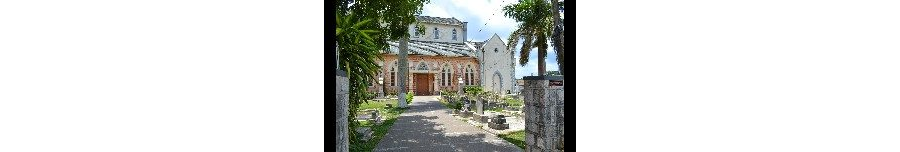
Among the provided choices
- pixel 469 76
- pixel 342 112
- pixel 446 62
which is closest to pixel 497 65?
pixel 469 76

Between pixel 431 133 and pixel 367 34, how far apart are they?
0.57 m

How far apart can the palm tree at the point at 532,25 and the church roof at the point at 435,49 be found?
213 millimetres

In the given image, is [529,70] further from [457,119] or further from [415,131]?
[415,131]

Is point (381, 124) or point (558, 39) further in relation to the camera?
point (381, 124)

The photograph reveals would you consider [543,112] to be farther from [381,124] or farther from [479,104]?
[381,124]

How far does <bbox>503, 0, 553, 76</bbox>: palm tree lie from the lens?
2090mm

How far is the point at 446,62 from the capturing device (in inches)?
85.5

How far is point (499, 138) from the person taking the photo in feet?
7.33

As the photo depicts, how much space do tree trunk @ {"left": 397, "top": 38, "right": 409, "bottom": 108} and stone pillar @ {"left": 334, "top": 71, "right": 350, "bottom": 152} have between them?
26 cm

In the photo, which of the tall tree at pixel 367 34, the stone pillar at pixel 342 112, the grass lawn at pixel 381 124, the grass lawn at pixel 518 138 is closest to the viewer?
the stone pillar at pixel 342 112

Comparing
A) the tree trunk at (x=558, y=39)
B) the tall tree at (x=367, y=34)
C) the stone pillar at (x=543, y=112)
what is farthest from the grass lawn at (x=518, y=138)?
the tall tree at (x=367, y=34)

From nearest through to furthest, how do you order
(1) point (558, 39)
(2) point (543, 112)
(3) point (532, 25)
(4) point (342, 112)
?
(4) point (342, 112)
(1) point (558, 39)
(3) point (532, 25)
(2) point (543, 112)

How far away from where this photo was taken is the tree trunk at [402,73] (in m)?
2.05

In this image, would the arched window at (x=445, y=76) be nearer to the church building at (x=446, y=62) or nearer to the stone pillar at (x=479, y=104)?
the church building at (x=446, y=62)
